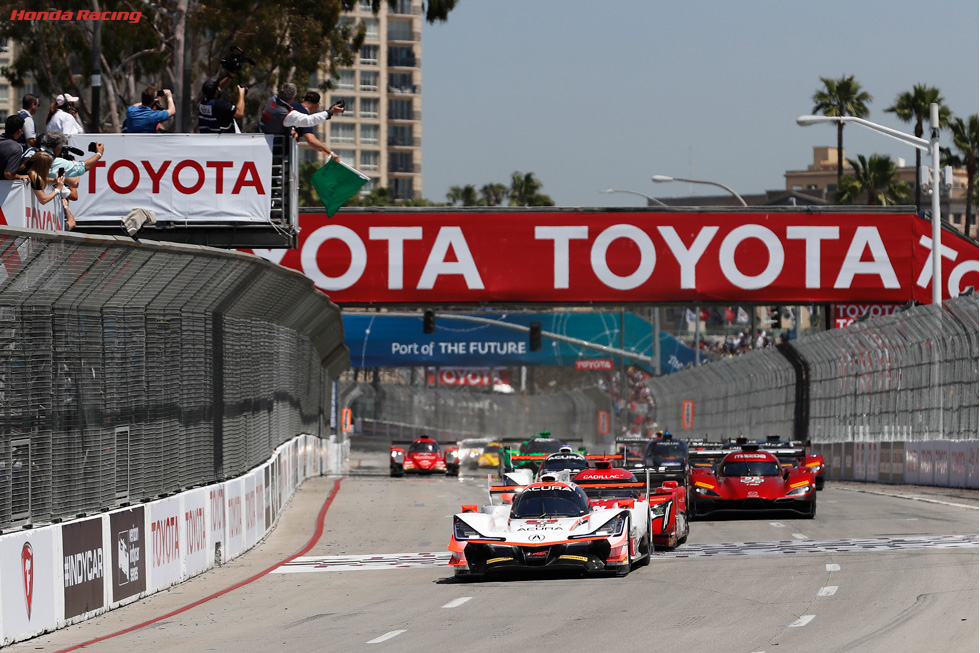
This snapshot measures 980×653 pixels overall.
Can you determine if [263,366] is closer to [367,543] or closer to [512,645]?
[367,543]

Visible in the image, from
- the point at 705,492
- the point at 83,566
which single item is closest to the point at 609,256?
the point at 705,492

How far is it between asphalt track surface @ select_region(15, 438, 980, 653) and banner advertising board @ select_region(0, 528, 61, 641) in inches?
7.3

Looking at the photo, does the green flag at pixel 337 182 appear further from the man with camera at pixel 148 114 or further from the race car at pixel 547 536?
the race car at pixel 547 536

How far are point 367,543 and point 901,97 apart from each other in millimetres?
54572

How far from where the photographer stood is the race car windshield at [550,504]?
17688 mm

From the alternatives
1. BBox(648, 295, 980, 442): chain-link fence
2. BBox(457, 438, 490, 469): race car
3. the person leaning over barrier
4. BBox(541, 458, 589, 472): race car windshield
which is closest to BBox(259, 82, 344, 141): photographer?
the person leaning over barrier

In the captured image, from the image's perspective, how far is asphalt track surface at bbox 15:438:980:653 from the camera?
40.3 ft

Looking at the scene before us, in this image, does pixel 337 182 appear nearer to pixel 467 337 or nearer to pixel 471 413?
pixel 467 337

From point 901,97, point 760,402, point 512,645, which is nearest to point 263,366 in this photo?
point 512,645

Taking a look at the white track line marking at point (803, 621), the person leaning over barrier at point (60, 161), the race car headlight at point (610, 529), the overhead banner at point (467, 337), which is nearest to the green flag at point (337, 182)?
the person leaning over barrier at point (60, 161)

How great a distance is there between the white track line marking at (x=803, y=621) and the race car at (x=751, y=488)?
39.5 feet

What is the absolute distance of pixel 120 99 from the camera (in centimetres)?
4822

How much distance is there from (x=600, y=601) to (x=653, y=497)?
579 cm

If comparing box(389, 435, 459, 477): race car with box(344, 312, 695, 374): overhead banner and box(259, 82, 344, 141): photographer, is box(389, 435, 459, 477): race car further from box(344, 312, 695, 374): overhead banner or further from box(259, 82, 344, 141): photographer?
box(344, 312, 695, 374): overhead banner
